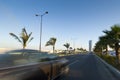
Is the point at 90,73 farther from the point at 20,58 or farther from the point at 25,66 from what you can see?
the point at 25,66

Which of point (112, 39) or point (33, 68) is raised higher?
point (112, 39)

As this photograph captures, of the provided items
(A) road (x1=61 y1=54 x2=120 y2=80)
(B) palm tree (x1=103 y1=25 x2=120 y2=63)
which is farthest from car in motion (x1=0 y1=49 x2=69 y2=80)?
(B) palm tree (x1=103 y1=25 x2=120 y2=63)

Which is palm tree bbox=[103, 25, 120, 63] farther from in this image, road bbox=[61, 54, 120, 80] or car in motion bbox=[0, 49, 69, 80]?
car in motion bbox=[0, 49, 69, 80]

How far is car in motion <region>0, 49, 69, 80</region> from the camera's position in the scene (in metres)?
5.22

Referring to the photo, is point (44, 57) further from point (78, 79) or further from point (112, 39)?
point (112, 39)

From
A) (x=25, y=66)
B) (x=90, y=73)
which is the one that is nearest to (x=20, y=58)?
(x=25, y=66)

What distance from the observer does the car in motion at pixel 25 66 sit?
17.1ft

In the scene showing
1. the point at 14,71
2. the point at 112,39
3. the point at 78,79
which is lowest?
the point at 78,79

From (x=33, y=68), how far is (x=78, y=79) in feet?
16.0

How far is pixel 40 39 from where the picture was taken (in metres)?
43.3

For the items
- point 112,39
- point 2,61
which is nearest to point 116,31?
point 112,39

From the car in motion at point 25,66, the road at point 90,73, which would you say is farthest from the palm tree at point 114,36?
the car in motion at point 25,66

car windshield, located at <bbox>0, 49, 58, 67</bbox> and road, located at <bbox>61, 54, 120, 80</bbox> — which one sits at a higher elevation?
car windshield, located at <bbox>0, 49, 58, 67</bbox>

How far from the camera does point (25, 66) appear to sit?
610 centimetres
